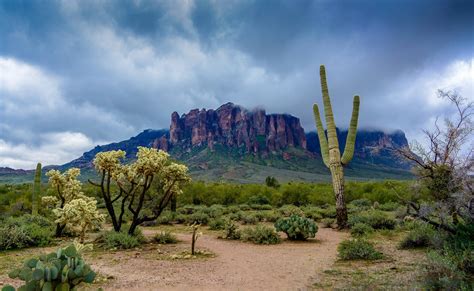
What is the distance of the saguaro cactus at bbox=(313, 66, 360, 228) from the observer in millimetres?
16234

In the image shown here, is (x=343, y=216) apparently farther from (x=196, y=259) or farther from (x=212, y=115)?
(x=212, y=115)

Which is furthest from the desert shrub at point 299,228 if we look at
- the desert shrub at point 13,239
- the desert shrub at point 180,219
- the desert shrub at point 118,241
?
the desert shrub at point 13,239

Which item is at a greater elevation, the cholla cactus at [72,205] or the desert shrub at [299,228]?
A: the cholla cactus at [72,205]

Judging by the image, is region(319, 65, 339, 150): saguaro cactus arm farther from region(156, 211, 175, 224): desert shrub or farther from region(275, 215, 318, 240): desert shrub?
region(156, 211, 175, 224): desert shrub

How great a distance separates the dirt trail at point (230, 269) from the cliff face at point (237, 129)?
4584 inches

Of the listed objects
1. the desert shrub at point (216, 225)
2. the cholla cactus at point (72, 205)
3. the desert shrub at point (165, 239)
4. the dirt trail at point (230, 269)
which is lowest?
the dirt trail at point (230, 269)

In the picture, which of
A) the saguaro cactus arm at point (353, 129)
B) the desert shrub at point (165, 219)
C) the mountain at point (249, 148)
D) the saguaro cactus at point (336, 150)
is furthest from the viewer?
the mountain at point (249, 148)

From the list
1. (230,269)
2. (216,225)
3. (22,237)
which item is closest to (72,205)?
(22,237)

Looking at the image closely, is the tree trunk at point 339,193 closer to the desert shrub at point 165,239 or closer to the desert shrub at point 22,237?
the desert shrub at point 165,239

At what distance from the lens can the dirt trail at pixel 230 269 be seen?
289 inches

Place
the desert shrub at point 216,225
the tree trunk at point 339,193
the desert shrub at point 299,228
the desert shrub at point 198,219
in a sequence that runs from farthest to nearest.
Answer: the desert shrub at point 198,219 → the desert shrub at point 216,225 → the tree trunk at point 339,193 → the desert shrub at point 299,228

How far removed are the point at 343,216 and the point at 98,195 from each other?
1011 inches

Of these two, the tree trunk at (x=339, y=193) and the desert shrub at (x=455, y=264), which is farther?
the tree trunk at (x=339, y=193)

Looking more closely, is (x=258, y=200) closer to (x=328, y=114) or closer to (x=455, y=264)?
(x=328, y=114)
